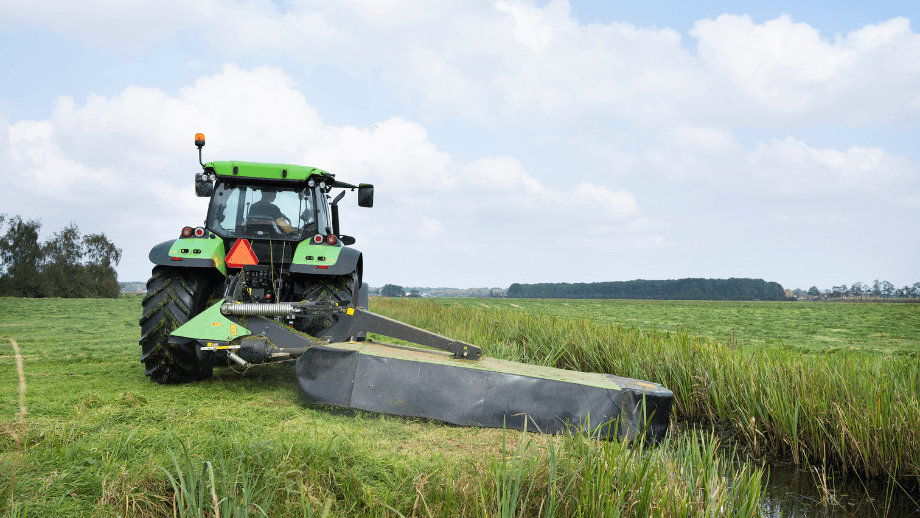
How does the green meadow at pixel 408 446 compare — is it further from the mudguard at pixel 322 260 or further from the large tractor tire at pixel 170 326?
the mudguard at pixel 322 260

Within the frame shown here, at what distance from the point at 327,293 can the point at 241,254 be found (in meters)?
0.83

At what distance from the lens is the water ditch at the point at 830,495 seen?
3.13m

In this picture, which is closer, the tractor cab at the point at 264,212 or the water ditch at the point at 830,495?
the water ditch at the point at 830,495

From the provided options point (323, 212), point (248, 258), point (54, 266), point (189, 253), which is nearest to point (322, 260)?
point (248, 258)

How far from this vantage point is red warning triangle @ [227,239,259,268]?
4688 mm

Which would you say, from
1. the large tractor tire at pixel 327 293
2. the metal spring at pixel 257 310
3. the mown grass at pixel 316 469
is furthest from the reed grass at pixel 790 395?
the metal spring at pixel 257 310

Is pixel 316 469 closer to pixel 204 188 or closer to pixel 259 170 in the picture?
pixel 259 170

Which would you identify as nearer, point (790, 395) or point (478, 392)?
point (478, 392)

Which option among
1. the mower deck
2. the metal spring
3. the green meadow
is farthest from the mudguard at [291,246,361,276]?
the mower deck

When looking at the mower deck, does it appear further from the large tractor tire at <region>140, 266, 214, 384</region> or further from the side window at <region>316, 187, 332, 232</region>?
the side window at <region>316, 187, 332, 232</region>

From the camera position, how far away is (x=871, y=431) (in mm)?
3682

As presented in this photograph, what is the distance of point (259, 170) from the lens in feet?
18.5

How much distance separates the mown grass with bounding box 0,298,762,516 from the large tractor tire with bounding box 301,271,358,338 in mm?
1343

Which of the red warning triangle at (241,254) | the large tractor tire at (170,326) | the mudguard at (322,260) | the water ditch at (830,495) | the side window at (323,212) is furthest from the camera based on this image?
the side window at (323,212)
